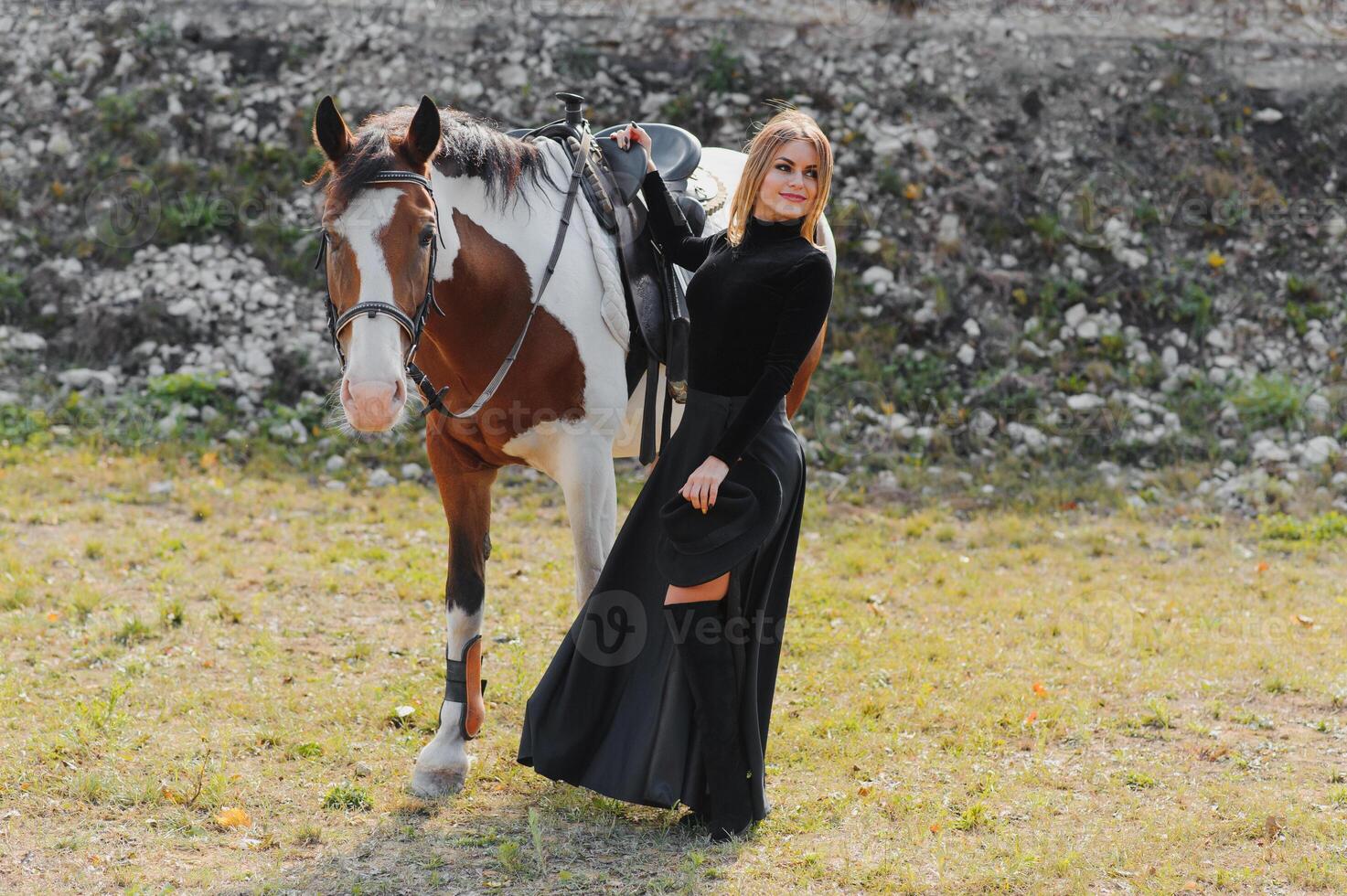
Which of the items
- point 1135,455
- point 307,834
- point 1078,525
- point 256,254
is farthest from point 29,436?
point 1135,455

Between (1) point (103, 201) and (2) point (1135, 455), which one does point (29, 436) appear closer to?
(1) point (103, 201)

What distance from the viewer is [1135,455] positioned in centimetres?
782

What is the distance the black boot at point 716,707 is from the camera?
3.29 m

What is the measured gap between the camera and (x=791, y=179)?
3.13 m

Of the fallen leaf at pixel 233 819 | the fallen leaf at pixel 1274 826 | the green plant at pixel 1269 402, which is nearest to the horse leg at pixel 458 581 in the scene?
the fallen leaf at pixel 233 819

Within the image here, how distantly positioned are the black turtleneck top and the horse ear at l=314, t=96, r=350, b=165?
3.20 ft

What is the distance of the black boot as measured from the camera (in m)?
3.29

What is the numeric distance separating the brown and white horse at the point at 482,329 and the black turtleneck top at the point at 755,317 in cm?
51

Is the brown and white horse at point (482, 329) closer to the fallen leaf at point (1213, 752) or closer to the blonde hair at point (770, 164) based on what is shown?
the blonde hair at point (770, 164)

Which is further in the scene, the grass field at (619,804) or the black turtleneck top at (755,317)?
the grass field at (619,804)

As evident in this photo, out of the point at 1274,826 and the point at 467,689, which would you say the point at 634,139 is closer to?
the point at 467,689

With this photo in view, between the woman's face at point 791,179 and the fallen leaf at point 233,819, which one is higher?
the woman's face at point 791,179
